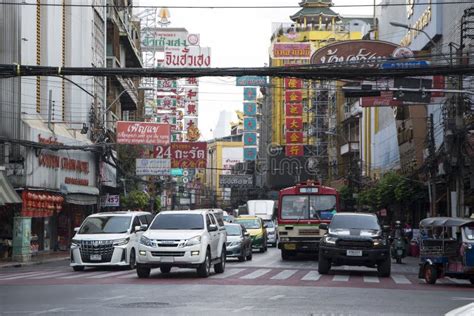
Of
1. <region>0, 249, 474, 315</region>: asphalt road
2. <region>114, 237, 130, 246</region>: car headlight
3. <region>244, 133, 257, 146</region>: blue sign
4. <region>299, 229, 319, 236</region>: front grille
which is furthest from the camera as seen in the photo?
<region>244, 133, 257, 146</region>: blue sign

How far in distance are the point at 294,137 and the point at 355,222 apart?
195 feet

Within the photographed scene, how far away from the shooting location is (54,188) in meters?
42.6

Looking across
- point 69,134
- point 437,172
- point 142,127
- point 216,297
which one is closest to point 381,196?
point 437,172

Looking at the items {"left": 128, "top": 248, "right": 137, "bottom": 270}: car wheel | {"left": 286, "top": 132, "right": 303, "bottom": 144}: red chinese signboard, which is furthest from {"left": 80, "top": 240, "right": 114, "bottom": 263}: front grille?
{"left": 286, "top": 132, "right": 303, "bottom": 144}: red chinese signboard

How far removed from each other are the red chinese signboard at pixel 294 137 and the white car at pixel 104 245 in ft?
188

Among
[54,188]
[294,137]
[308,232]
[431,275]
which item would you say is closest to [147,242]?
[431,275]

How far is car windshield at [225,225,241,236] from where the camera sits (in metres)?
35.0

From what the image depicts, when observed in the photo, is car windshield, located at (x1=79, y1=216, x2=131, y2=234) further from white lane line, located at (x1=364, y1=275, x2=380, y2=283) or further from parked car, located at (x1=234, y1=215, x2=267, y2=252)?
parked car, located at (x1=234, y1=215, x2=267, y2=252)

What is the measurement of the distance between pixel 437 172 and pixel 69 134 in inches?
788

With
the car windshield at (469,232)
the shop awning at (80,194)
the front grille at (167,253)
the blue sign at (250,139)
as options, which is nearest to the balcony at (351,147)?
the blue sign at (250,139)

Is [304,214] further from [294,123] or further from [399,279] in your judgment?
[294,123]

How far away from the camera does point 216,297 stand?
17078 millimetres

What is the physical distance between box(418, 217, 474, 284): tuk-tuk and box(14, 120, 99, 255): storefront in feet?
65.0

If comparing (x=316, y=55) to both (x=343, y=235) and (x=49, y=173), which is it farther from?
(x=343, y=235)
